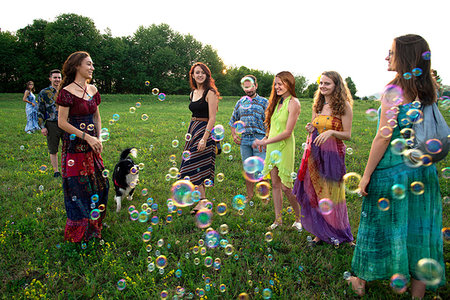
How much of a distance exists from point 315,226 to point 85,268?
309 centimetres

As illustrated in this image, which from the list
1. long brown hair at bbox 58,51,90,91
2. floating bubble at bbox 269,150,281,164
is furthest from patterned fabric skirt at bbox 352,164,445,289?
long brown hair at bbox 58,51,90,91

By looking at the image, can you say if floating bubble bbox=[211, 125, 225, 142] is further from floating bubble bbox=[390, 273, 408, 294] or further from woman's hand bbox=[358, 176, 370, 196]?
floating bubble bbox=[390, 273, 408, 294]

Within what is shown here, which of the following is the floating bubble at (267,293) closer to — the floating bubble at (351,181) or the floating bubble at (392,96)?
the floating bubble at (351,181)

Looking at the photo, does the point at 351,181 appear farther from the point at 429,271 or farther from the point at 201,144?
the point at 201,144

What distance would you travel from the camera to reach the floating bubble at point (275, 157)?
165 inches

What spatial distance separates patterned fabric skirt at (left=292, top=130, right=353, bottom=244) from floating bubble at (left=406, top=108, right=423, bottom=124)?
1.28 metres

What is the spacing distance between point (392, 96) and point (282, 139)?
5.80 ft

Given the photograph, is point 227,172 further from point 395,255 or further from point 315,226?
point 395,255

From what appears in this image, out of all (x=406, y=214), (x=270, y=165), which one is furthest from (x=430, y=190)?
(x=270, y=165)

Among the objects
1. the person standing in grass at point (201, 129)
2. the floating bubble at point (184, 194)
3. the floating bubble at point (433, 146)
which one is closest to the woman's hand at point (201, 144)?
the person standing in grass at point (201, 129)

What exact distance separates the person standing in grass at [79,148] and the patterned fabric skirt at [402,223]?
3.48 metres

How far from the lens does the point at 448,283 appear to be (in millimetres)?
3035

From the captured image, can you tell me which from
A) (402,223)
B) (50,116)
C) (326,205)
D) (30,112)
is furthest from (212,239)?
(30,112)

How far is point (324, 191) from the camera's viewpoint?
146 inches
